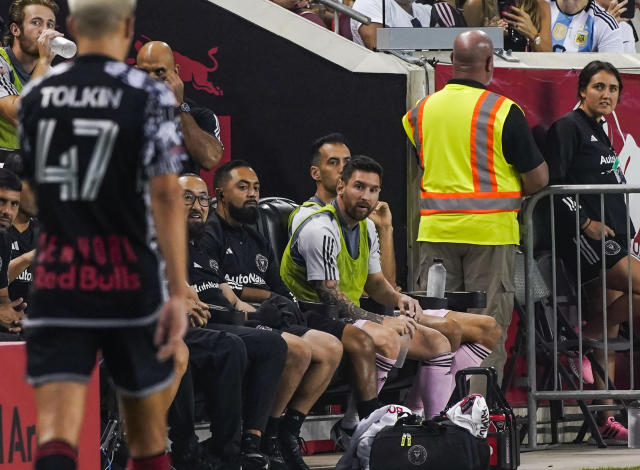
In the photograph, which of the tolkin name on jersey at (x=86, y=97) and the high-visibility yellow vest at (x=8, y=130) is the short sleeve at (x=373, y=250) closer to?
the high-visibility yellow vest at (x=8, y=130)

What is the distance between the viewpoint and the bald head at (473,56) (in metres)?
8.88

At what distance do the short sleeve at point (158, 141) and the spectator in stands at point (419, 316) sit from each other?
400 cm

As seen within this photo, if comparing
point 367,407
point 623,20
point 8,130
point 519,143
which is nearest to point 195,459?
point 367,407

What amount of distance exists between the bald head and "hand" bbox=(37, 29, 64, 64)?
2506 mm

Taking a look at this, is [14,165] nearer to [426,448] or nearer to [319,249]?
[319,249]

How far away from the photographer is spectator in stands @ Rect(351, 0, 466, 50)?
10.6m

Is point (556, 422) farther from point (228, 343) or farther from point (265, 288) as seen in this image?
point (228, 343)

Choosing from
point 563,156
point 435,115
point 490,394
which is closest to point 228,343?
point 490,394

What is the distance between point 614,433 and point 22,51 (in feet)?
14.9

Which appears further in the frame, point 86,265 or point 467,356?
point 467,356

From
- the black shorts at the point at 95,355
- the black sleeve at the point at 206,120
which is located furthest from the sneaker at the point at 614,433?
the black shorts at the point at 95,355

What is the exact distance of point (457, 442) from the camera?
748 cm

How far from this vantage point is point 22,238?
24.6 ft

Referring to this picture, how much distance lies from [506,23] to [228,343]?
478 cm
